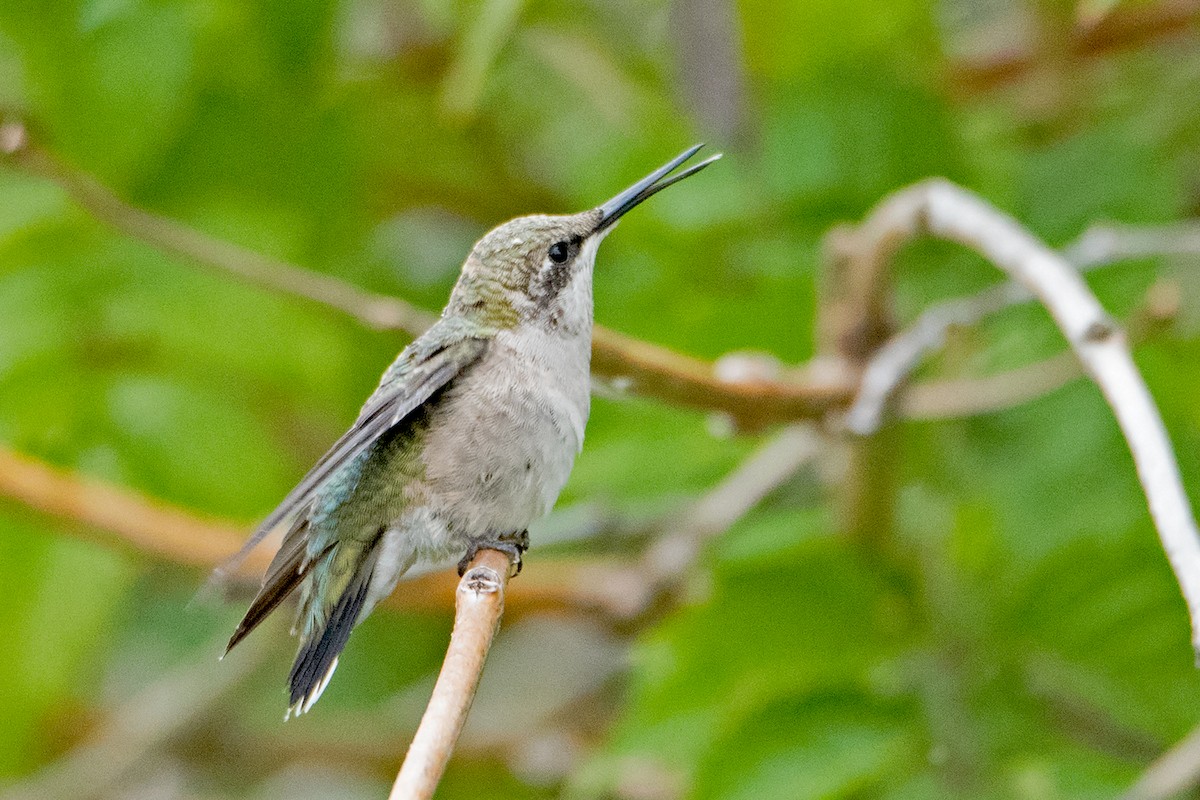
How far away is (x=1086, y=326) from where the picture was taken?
5.83ft

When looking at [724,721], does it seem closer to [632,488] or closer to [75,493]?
[632,488]

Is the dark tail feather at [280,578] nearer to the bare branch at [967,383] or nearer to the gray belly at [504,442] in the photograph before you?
the gray belly at [504,442]

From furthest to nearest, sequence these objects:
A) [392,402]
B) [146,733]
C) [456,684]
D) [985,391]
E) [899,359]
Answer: [146,733] < [985,391] < [899,359] < [392,402] < [456,684]

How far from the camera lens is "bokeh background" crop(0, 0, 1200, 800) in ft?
8.18

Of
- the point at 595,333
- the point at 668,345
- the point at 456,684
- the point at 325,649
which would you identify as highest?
the point at 668,345

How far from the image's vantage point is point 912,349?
7.96ft

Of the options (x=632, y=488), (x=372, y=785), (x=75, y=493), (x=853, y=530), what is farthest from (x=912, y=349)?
(x=372, y=785)

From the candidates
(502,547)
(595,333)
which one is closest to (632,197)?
(595,333)

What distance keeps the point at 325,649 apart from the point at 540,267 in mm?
757

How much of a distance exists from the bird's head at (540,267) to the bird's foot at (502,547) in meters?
0.36

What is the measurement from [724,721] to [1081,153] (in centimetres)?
168

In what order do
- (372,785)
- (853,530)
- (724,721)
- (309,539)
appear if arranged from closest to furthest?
(309,539)
(724,721)
(853,530)
(372,785)

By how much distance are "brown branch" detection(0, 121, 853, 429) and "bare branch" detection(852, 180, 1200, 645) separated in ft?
1.08

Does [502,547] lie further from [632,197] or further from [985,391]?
[985,391]
